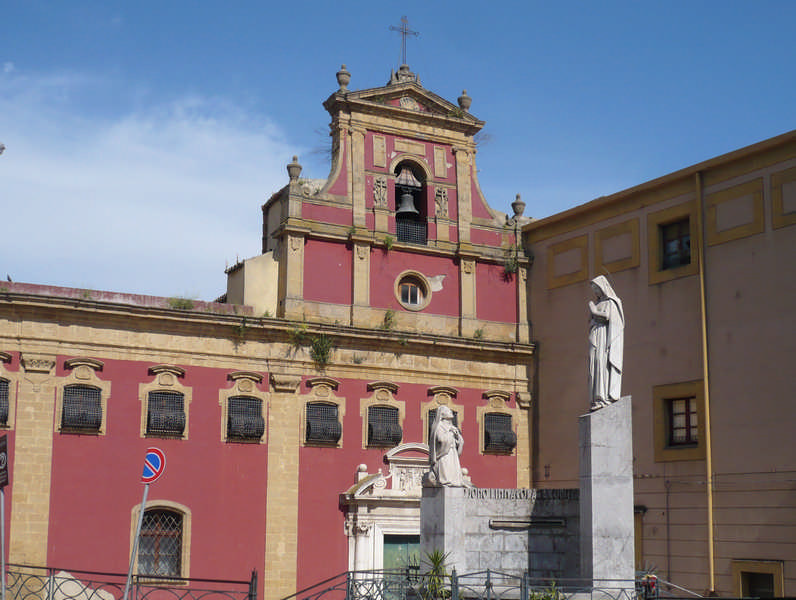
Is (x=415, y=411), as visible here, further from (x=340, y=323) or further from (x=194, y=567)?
(x=194, y=567)

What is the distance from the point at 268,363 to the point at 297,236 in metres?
3.29

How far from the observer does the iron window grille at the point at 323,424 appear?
1022 inches

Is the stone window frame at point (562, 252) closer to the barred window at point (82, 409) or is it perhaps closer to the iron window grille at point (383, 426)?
the iron window grille at point (383, 426)

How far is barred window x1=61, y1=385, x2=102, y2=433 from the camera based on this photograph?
23.6 m

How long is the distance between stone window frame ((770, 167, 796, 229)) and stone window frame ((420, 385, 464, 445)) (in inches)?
362

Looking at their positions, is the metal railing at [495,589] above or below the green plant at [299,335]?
below

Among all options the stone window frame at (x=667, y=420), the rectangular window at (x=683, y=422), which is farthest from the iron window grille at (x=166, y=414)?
the rectangular window at (x=683, y=422)

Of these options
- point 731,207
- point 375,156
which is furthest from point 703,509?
point 375,156

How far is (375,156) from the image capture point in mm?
28344

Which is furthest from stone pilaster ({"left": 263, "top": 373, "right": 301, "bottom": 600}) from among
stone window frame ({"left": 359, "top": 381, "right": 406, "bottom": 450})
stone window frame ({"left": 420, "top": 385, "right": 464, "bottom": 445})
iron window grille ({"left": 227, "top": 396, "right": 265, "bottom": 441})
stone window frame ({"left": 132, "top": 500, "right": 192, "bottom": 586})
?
stone window frame ({"left": 420, "top": 385, "right": 464, "bottom": 445})

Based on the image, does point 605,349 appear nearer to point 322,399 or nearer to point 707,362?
point 707,362

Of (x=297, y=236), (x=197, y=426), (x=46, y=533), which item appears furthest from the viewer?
(x=297, y=236)

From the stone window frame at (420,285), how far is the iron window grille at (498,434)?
342cm

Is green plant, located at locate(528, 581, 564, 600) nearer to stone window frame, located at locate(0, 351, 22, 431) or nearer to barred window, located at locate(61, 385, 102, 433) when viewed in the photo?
barred window, located at locate(61, 385, 102, 433)
